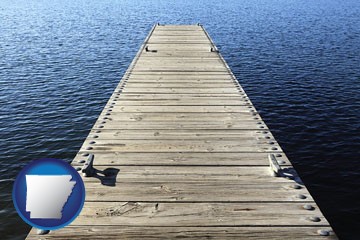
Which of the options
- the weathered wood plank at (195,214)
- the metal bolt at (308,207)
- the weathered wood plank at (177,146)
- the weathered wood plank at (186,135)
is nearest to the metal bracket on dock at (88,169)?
the weathered wood plank at (195,214)

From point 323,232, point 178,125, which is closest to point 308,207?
point 323,232

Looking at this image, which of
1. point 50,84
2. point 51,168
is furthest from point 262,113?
point 51,168

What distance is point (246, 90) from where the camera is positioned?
20.9 meters

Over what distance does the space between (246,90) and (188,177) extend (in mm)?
15583

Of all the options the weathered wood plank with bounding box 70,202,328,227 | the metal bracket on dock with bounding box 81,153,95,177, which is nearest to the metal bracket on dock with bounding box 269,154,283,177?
the weathered wood plank with bounding box 70,202,328,227

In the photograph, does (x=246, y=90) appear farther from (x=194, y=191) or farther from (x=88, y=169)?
(x=88, y=169)

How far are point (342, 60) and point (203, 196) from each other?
83.2ft

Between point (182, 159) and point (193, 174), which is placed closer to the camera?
point (193, 174)

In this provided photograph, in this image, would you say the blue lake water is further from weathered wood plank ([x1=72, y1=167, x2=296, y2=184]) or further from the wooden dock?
weathered wood plank ([x1=72, y1=167, x2=296, y2=184])

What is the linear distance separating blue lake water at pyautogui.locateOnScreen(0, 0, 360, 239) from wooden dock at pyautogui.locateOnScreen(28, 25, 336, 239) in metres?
4.45

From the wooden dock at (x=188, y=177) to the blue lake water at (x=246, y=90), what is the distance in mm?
4454

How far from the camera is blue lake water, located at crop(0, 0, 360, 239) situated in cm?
1229

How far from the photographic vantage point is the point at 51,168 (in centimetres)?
276

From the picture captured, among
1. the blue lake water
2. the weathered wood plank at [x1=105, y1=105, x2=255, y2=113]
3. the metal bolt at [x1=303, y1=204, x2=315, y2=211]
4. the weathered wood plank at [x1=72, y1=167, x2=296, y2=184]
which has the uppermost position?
the metal bolt at [x1=303, y1=204, x2=315, y2=211]
